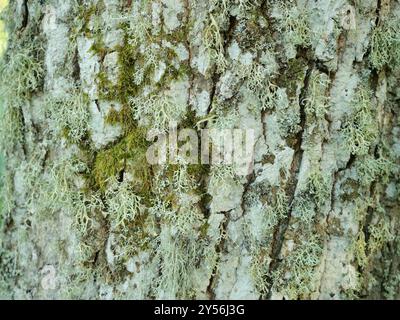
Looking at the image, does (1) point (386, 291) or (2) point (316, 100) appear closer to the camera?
(2) point (316, 100)

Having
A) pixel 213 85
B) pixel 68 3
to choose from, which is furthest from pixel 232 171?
pixel 68 3

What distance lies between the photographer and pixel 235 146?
1.57 meters

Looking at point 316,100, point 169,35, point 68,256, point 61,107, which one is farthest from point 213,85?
point 68,256

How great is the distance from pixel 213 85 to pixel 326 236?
2.05 ft

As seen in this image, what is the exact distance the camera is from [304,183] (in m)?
1.58

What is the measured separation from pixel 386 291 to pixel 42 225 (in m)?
1.24

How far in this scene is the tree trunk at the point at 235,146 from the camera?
157 centimetres

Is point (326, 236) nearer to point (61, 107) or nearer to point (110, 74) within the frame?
point (110, 74)

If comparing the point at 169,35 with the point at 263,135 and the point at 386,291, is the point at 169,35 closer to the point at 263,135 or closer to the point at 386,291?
the point at 263,135

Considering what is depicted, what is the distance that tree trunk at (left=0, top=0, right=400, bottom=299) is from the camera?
5.14 ft

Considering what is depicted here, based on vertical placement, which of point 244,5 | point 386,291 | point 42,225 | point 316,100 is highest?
point 244,5

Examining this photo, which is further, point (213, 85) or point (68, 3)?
point (68, 3)

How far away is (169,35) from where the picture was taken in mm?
1584

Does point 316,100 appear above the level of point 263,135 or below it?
above
